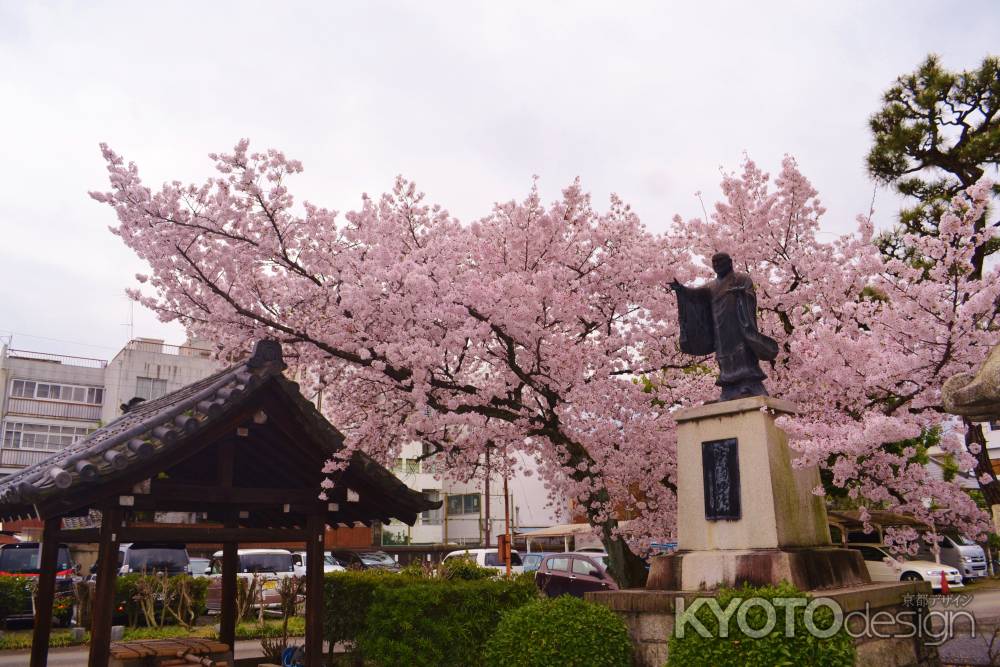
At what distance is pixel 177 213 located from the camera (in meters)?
10.4

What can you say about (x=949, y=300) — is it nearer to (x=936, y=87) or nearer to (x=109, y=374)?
→ (x=936, y=87)

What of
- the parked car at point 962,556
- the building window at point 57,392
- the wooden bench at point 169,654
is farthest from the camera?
the building window at point 57,392

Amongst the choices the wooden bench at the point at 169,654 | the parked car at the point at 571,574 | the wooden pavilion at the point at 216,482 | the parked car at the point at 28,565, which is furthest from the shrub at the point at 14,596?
the parked car at the point at 571,574

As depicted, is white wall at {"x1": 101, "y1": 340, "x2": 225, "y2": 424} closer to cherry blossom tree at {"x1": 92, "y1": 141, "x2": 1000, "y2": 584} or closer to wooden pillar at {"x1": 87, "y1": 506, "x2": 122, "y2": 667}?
cherry blossom tree at {"x1": 92, "y1": 141, "x2": 1000, "y2": 584}

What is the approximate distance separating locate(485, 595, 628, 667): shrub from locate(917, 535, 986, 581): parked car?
2444 centimetres

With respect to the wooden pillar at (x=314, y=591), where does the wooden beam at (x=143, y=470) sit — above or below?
above

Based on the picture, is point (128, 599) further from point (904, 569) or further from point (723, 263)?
point (904, 569)

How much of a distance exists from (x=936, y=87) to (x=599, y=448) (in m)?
11.1

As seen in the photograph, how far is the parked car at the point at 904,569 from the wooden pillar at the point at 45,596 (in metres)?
19.9

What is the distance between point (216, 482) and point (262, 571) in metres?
15.5

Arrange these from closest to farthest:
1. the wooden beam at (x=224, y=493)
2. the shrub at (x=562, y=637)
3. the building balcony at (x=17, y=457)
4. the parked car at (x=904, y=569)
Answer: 1. the shrub at (x=562, y=637)
2. the wooden beam at (x=224, y=493)
3. the parked car at (x=904, y=569)
4. the building balcony at (x=17, y=457)

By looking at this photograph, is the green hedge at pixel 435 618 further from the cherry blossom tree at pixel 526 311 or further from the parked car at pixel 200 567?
the parked car at pixel 200 567

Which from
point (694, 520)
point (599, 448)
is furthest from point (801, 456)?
point (599, 448)

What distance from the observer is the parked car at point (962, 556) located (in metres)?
26.7
